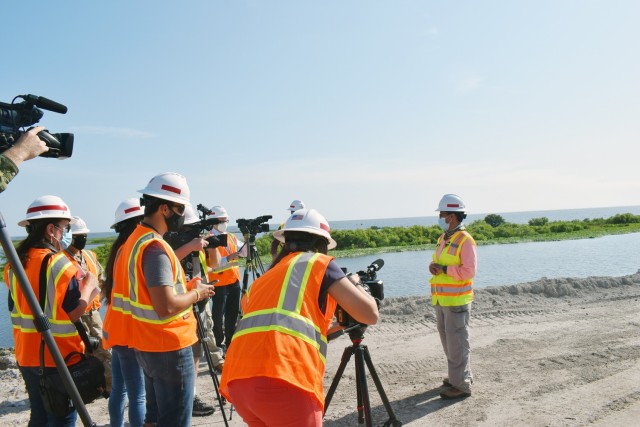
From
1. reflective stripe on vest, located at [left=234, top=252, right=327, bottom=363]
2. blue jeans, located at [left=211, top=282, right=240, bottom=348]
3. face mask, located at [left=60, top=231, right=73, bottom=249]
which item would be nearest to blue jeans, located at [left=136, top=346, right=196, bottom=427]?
reflective stripe on vest, located at [left=234, top=252, right=327, bottom=363]

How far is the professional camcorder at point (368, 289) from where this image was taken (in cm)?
308

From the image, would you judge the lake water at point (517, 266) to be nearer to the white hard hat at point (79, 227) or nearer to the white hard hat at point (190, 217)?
the white hard hat at point (79, 227)

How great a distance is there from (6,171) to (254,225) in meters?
4.57

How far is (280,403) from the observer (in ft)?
7.39

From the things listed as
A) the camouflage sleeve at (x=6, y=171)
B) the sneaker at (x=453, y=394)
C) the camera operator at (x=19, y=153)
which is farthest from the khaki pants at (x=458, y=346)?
the camouflage sleeve at (x=6, y=171)

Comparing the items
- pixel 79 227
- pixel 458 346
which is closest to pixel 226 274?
pixel 79 227

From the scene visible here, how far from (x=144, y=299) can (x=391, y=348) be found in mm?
4945

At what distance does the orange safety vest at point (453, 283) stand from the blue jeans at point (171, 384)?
3182mm

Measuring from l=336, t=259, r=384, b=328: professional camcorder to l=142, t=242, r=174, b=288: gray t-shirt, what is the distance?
104 centimetres

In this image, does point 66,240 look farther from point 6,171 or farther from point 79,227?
point 6,171

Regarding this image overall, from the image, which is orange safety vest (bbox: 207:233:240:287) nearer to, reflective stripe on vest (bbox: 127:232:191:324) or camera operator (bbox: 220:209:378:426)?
reflective stripe on vest (bbox: 127:232:191:324)

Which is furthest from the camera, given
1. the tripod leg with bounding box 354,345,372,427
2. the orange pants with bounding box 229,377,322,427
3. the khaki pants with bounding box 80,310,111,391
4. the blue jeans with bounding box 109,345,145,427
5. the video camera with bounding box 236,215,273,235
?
the video camera with bounding box 236,215,273,235

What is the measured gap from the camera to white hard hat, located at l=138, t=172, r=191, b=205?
3.13 metres

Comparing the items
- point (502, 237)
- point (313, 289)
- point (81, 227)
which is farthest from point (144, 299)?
point (502, 237)
